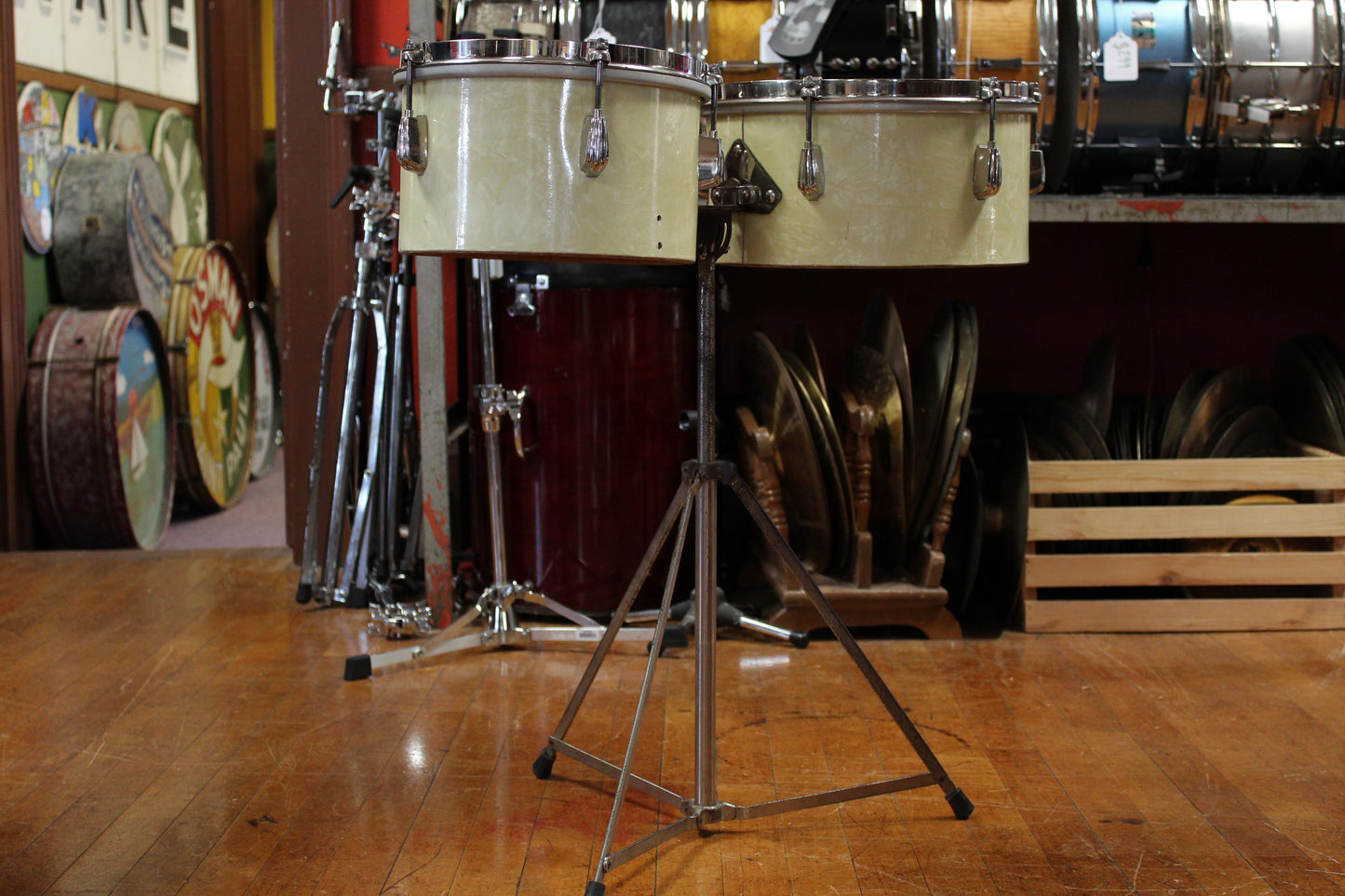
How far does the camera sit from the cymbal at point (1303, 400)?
330cm

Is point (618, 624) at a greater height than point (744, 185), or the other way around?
point (744, 185)

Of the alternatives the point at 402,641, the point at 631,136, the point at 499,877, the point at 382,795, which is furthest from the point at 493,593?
the point at 631,136

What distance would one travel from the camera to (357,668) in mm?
2787

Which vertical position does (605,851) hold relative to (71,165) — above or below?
below

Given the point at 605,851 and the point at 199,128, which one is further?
the point at 199,128

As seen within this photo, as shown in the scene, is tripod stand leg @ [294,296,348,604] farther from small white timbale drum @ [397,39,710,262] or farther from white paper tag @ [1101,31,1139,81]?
white paper tag @ [1101,31,1139,81]

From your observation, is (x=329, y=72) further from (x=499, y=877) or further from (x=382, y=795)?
(x=499, y=877)

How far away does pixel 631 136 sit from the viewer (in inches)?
72.4

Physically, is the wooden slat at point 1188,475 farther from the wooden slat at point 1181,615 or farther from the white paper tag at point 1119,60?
the white paper tag at point 1119,60

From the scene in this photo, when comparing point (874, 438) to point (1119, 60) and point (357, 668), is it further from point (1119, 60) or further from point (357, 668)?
point (357, 668)

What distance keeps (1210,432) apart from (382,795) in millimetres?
2236

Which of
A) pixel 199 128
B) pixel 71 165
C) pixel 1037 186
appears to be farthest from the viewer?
pixel 199 128

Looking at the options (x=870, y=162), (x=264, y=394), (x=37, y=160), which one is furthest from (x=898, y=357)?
(x=264, y=394)

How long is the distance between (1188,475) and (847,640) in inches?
57.7
